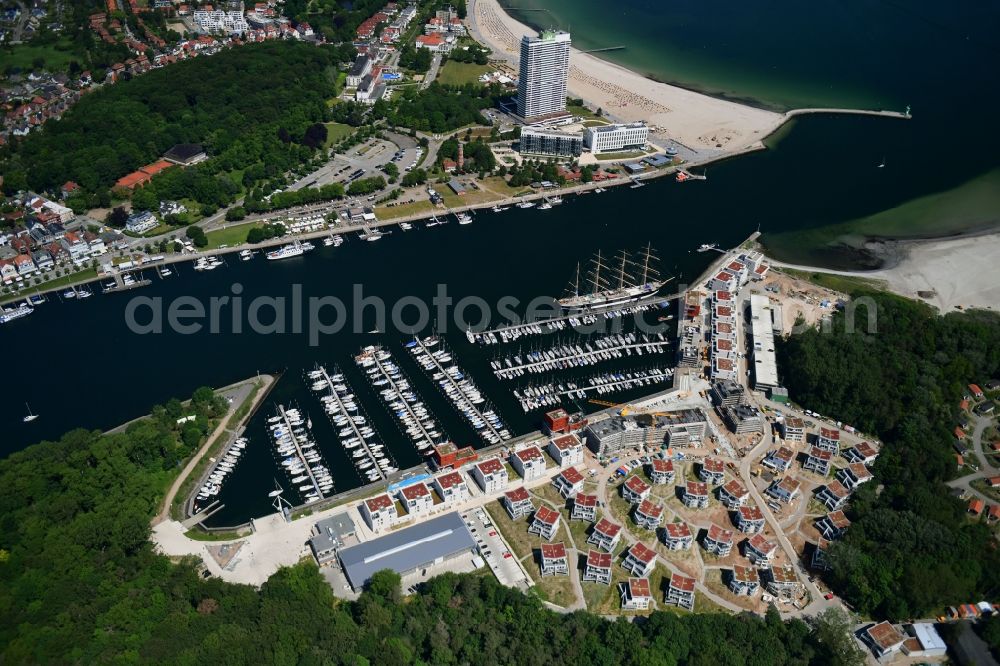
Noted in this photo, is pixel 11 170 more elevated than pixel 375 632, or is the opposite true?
pixel 11 170

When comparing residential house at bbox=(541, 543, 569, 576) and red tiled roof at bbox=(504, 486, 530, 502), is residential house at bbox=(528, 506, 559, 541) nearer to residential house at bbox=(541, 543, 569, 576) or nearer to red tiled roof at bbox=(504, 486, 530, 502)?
red tiled roof at bbox=(504, 486, 530, 502)

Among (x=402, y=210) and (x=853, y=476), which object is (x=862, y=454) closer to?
(x=853, y=476)

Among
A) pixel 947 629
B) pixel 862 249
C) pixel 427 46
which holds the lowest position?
pixel 947 629

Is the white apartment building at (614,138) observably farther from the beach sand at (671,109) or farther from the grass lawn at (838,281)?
the grass lawn at (838,281)

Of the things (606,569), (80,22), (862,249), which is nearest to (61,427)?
(606,569)

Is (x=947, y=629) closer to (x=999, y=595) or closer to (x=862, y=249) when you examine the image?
(x=999, y=595)

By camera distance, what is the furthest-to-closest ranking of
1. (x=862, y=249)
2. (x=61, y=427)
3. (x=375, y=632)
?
(x=862, y=249) < (x=61, y=427) < (x=375, y=632)

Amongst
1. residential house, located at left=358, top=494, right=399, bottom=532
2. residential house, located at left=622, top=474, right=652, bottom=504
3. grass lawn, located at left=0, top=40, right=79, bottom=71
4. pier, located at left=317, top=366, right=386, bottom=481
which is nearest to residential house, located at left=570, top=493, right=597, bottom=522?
residential house, located at left=622, top=474, right=652, bottom=504
